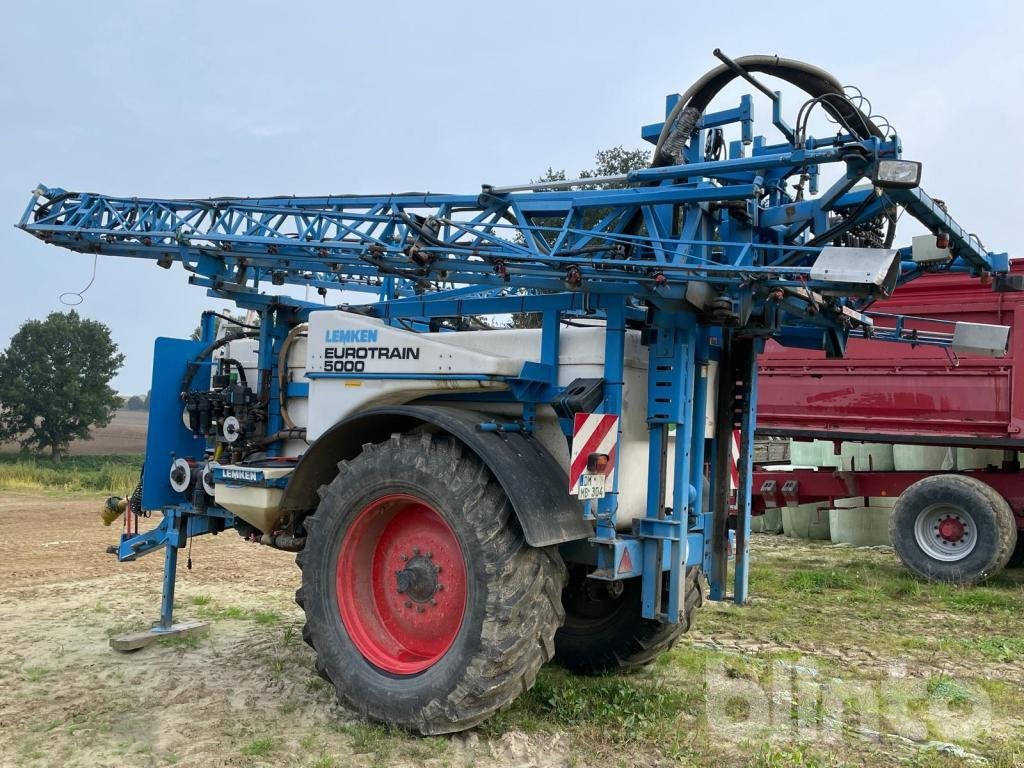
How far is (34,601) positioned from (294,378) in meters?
3.22

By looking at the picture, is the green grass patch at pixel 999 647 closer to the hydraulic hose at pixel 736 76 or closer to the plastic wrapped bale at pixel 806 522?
the hydraulic hose at pixel 736 76

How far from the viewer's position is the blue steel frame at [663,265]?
396cm

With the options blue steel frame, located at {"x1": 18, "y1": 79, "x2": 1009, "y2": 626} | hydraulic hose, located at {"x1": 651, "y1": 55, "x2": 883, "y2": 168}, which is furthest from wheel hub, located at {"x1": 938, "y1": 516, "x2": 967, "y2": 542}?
hydraulic hose, located at {"x1": 651, "y1": 55, "x2": 883, "y2": 168}

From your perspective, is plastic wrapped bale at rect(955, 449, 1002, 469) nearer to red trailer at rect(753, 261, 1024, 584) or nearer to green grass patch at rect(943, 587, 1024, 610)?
red trailer at rect(753, 261, 1024, 584)

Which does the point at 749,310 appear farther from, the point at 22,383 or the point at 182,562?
the point at 22,383

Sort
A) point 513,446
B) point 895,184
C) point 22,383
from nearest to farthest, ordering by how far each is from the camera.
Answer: point 895,184
point 513,446
point 22,383

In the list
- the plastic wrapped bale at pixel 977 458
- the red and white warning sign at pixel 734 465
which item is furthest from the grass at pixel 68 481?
the red and white warning sign at pixel 734 465

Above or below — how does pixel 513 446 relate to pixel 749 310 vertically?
below

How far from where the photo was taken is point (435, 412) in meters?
4.31

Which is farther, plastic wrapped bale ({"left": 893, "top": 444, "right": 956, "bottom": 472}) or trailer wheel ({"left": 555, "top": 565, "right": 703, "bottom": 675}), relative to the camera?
plastic wrapped bale ({"left": 893, "top": 444, "right": 956, "bottom": 472})

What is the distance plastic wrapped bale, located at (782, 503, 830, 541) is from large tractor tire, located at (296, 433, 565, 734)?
8052 mm

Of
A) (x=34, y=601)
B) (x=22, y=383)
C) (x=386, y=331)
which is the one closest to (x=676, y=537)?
(x=386, y=331)

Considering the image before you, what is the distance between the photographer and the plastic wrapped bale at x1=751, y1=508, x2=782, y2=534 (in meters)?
12.1

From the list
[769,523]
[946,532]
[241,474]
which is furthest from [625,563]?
[769,523]
